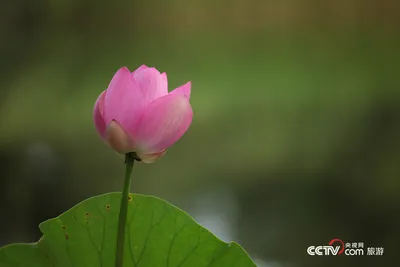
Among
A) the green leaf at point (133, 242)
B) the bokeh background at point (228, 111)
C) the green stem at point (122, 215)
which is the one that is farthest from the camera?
the bokeh background at point (228, 111)

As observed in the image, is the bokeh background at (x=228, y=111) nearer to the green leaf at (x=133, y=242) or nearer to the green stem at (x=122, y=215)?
the green leaf at (x=133, y=242)

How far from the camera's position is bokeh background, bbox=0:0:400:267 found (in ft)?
6.02

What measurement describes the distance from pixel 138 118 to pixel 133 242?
15cm

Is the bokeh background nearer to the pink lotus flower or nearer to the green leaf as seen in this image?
the green leaf

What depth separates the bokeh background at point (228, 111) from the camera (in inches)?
72.2

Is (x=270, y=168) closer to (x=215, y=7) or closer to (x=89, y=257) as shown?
(x=215, y=7)

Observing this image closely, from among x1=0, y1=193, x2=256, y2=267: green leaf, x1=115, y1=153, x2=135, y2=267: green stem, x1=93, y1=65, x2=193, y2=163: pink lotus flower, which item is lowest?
x1=0, y1=193, x2=256, y2=267: green leaf

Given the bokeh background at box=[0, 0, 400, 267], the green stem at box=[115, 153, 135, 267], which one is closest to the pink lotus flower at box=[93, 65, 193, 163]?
the green stem at box=[115, 153, 135, 267]

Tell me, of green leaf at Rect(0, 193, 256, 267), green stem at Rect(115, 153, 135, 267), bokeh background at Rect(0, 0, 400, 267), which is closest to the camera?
green stem at Rect(115, 153, 135, 267)

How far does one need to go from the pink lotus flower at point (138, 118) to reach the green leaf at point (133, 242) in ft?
0.38

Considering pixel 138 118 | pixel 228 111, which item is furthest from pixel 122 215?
pixel 228 111

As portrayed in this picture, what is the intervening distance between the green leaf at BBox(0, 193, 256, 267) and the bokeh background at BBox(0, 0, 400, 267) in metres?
1.35

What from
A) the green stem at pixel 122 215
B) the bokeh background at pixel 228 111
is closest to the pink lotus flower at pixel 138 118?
the green stem at pixel 122 215

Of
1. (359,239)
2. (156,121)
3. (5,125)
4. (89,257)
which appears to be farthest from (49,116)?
(156,121)
